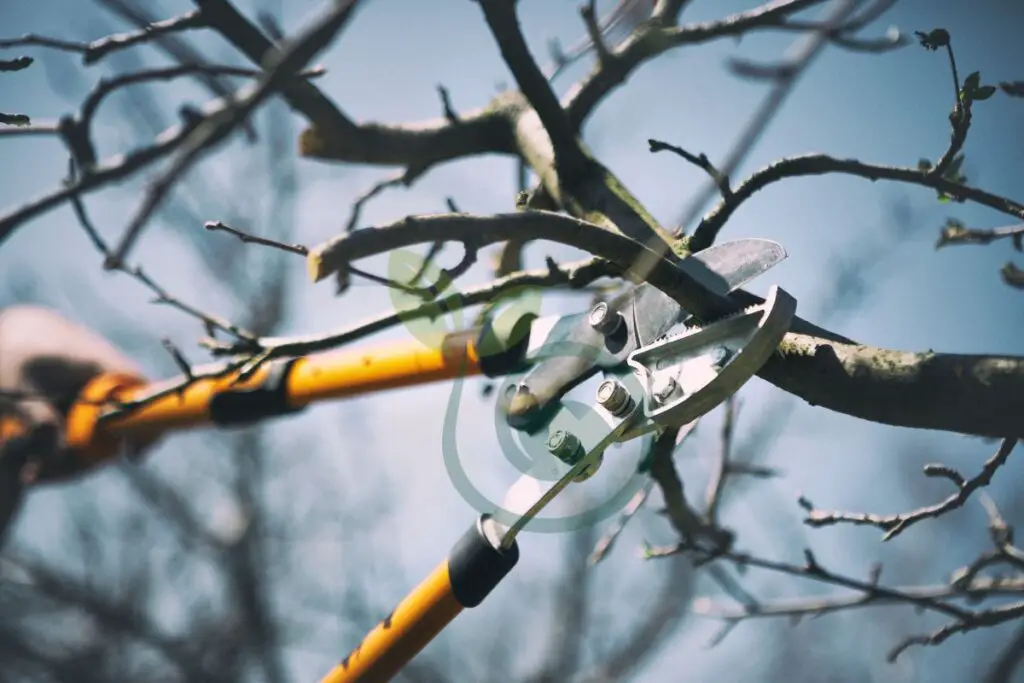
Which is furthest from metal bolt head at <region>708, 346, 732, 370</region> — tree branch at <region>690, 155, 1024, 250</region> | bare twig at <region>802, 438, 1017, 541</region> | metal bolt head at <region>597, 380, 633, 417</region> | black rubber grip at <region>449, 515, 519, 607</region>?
bare twig at <region>802, 438, 1017, 541</region>

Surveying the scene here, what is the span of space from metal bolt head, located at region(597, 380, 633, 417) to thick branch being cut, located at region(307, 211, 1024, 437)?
211 millimetres

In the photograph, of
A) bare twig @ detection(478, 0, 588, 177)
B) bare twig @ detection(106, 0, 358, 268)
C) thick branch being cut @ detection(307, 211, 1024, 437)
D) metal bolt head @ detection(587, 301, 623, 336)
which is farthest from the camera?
bare twig @ detection(478, 0, 588, 177)

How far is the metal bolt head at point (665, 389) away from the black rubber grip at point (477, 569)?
17.0 inches

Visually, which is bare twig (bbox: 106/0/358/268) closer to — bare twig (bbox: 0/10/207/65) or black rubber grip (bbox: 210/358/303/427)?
bare twig (bbox: 0/10/207/65)

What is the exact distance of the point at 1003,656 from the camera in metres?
2.28

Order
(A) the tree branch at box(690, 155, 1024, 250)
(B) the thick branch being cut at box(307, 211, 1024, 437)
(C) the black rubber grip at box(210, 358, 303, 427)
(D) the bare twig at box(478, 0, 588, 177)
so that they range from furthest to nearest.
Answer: (C) the black rubber grip at box(210, 358, 303, 427)
(D) the bare twig at box(478, 0, 588, 177)
(A) the tree branch at box(690, 155, 1024, 250)
(B) the thick branch being cut at box(307, 211, 1024, 437)

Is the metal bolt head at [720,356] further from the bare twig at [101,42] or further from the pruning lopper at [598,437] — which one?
the bare twig at [101,42]

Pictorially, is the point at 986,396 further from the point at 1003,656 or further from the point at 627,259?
the point at 1003,656

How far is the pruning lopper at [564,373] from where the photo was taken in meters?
1.50

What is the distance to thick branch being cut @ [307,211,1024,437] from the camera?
4.19 feet

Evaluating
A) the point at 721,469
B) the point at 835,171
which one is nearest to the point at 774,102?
the point at 835,171

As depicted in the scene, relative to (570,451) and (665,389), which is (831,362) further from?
(570,451)

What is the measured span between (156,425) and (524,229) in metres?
1.81

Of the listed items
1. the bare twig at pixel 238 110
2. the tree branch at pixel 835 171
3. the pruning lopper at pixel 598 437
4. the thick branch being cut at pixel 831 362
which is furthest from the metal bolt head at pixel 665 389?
the bare twig at pixel 238 110
